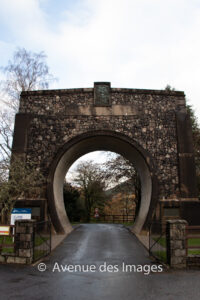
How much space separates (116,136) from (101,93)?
248 cm

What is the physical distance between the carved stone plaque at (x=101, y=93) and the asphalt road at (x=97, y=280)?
7675mm

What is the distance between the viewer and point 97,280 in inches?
202

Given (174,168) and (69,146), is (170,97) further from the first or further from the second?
(69,146)

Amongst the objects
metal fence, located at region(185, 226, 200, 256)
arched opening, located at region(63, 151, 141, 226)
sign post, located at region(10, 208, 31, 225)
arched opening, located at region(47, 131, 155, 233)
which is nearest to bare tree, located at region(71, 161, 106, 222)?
arched opening, located at region(63, 151, 141, 226)

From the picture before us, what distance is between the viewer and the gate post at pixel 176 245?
19.8ft

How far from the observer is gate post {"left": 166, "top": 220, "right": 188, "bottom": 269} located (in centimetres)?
604

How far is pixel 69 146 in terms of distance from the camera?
1200cm

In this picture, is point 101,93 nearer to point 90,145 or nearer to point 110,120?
point 110,120

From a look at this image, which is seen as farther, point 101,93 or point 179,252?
point 101,93

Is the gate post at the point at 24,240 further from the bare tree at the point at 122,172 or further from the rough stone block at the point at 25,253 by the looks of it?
the bare tree at the point at 122,172

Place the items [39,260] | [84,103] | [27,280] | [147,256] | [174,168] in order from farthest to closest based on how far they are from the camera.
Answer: [84,103] < [174,168] < [147,256] < [39,260] < [27,280]

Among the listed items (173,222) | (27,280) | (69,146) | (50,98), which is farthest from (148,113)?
(27,280)

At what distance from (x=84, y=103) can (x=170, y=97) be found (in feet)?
14.9

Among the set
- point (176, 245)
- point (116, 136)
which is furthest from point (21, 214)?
point (116, 136)
